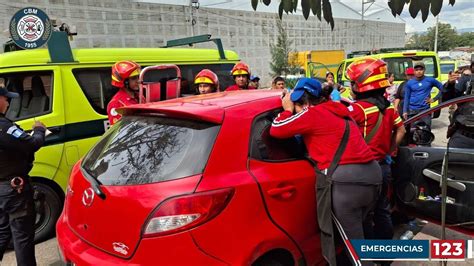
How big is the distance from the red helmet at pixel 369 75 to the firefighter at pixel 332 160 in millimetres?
560

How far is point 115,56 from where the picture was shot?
15.2 ft

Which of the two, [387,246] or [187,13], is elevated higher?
[187,13]

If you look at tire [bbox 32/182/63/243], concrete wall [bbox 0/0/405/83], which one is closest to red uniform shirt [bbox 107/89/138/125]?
tire [bbox 32/182/63/243]

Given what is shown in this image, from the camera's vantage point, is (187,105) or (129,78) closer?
(187,105)

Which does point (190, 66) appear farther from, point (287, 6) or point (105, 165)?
point (287, 6)

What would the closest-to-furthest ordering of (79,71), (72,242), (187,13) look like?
(72,242) → (79,71) → (187,13)

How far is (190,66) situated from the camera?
553cm

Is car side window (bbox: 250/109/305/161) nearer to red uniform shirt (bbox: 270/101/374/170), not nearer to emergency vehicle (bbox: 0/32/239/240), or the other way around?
red uniform shirt (bbox: 270/101/374/170)

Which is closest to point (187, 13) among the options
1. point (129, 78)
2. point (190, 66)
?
point (190, 66)

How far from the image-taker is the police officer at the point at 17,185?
2.83 meters

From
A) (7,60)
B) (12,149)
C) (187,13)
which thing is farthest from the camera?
(187,13)

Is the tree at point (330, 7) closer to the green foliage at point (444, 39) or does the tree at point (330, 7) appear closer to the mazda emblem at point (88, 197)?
the mazda emblem at point (88, 197)

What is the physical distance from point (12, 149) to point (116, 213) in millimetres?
1252

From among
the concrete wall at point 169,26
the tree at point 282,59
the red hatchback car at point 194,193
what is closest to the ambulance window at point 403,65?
the concrete wall at point 169,26
